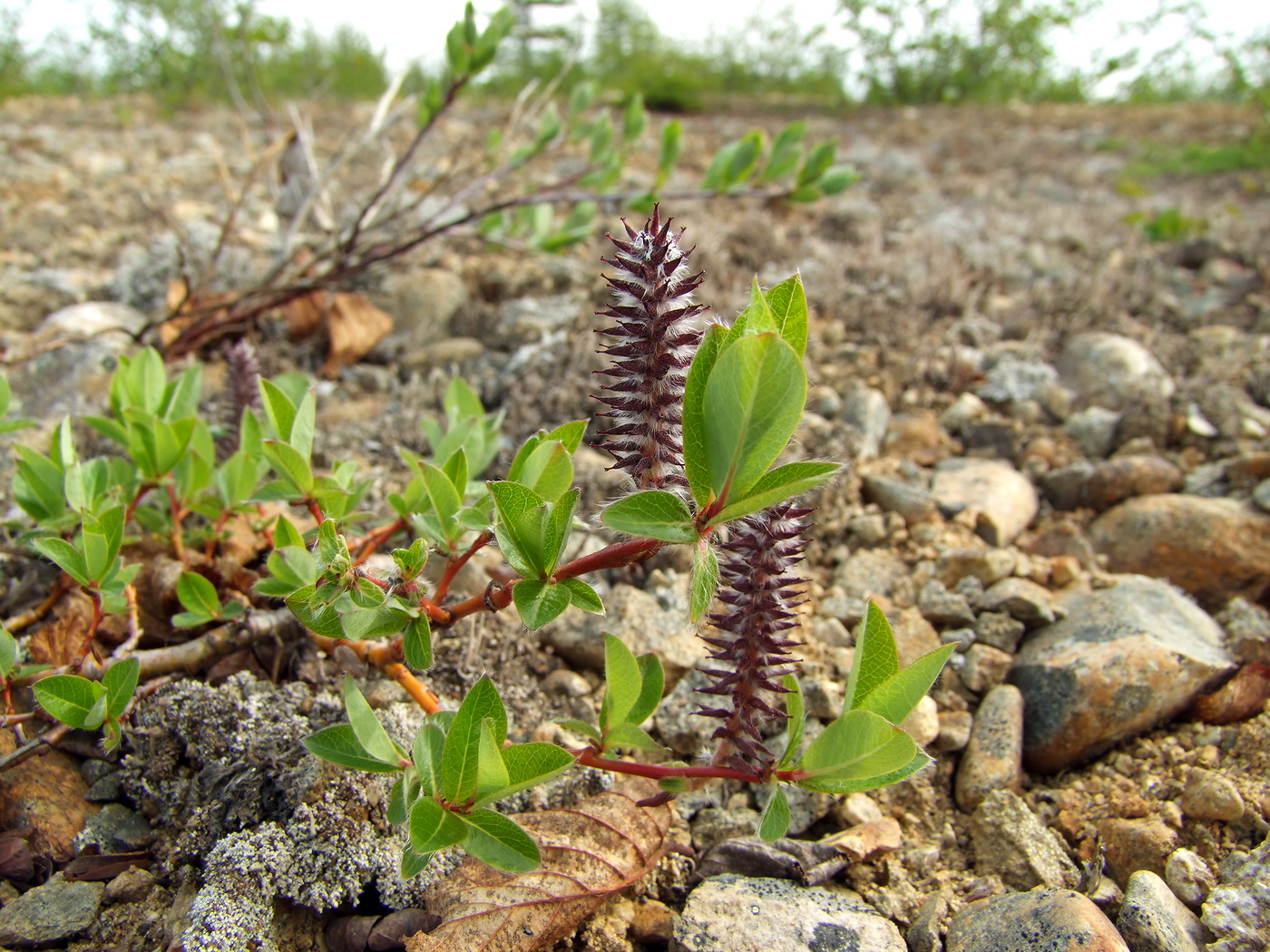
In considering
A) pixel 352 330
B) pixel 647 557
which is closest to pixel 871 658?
pixel 647 557

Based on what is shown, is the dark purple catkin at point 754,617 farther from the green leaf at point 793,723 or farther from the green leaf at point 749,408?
the green leaf at point 749,408

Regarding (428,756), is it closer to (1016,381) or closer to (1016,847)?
(1016,847)

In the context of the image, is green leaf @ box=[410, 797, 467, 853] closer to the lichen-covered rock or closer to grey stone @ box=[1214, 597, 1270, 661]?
the lichen-covered rock

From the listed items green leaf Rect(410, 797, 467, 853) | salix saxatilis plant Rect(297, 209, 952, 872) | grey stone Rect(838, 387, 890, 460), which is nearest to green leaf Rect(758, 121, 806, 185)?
grey stone Rect(838, 387, 890, 460)

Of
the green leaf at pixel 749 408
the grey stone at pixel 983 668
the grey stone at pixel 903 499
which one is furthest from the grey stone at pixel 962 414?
the green leaf at pixel 749 408

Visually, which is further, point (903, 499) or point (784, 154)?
point (784, 154)
